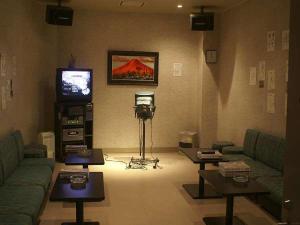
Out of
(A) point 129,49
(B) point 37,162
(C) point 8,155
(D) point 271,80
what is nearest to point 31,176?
(C) point 8,155

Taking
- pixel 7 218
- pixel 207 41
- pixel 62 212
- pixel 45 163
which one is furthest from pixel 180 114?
pixel 7 218

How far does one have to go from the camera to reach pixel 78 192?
3.63 meters

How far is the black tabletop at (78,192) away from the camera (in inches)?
136

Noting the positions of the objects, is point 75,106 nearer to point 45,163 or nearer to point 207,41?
point 45,163

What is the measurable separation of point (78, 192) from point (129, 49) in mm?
4958

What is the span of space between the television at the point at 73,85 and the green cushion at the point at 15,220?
4.11m

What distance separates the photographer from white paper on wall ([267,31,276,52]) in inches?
226

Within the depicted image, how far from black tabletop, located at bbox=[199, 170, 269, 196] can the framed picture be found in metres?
4.11

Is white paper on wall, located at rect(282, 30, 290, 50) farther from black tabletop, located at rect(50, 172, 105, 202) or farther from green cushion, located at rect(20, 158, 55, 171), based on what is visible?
green cushion, located at rect(20, 158, 55, 171)

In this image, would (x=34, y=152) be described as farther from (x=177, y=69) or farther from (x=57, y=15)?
(x=177, y=69)

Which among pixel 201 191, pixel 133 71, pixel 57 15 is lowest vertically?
pixel 201 191

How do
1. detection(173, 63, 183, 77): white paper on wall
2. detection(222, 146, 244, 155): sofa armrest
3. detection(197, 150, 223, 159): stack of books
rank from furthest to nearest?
detection(173, 63, 183, 77): white paper on wall < detection(222, 146, 244, 155): sofa armrest < detection(197, 150, 223, 159): stack of books

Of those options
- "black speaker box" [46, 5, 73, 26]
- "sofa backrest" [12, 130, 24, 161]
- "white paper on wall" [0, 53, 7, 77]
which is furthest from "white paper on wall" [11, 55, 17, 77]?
"black speaker box" [46, 5, 73, 26]

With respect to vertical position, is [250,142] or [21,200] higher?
[250,142]
